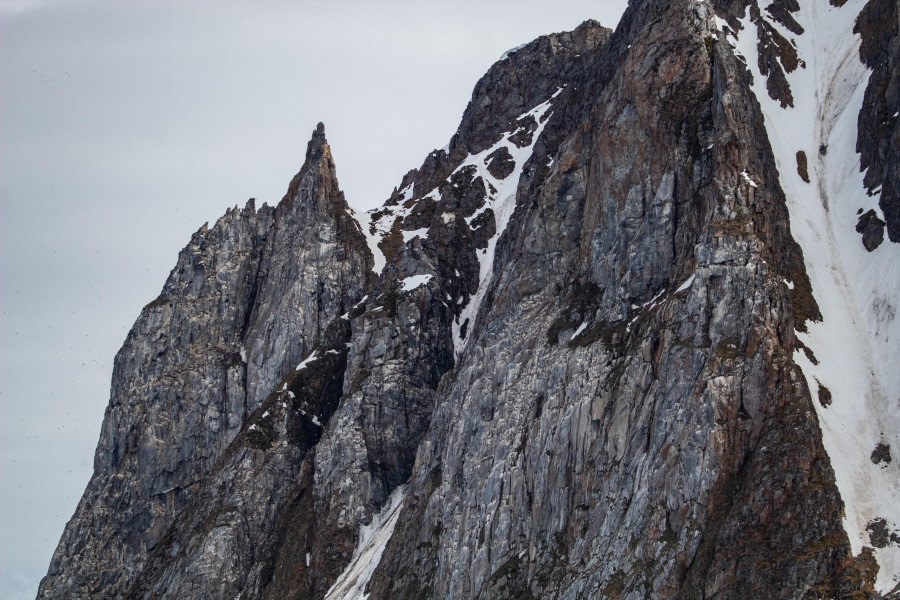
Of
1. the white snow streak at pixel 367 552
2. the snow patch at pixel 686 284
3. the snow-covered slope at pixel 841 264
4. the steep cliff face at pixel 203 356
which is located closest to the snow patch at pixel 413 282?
the steep cliff face at pixel 203 356

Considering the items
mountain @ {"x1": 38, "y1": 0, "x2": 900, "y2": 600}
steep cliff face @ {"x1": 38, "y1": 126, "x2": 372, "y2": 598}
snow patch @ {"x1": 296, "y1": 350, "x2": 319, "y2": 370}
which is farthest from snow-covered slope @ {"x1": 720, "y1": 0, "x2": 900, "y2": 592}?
snow patch @ {"x1": 296, "y1": 350, "x2": 319, "y2": 370}

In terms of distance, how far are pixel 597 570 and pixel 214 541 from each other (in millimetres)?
59818

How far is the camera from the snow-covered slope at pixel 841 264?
3228 inches

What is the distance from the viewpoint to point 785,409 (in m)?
80.2

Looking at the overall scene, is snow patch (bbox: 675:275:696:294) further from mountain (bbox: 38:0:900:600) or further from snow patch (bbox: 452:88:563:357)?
snow patch (bbox: 452:88:563:357)

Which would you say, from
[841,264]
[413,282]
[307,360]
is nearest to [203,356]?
[307,360]

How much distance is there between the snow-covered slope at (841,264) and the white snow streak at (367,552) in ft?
162

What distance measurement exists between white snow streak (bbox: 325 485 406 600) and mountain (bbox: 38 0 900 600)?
18.3 inches

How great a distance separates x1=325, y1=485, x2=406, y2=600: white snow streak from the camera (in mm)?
117750

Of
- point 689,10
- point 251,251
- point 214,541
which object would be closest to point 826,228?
point 689,10

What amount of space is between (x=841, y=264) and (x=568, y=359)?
25385mm

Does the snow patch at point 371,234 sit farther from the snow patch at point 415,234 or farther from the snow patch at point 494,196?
the snow patch at point 494,196

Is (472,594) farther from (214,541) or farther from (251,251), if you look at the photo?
(251,251)

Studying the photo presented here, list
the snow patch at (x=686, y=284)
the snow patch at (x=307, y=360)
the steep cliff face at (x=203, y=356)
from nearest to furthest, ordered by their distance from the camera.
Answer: the snow patch at (x=686, y=284)
the snow patch at (x=307, y=360)
the steep cliff face at (x=203, y=356)
